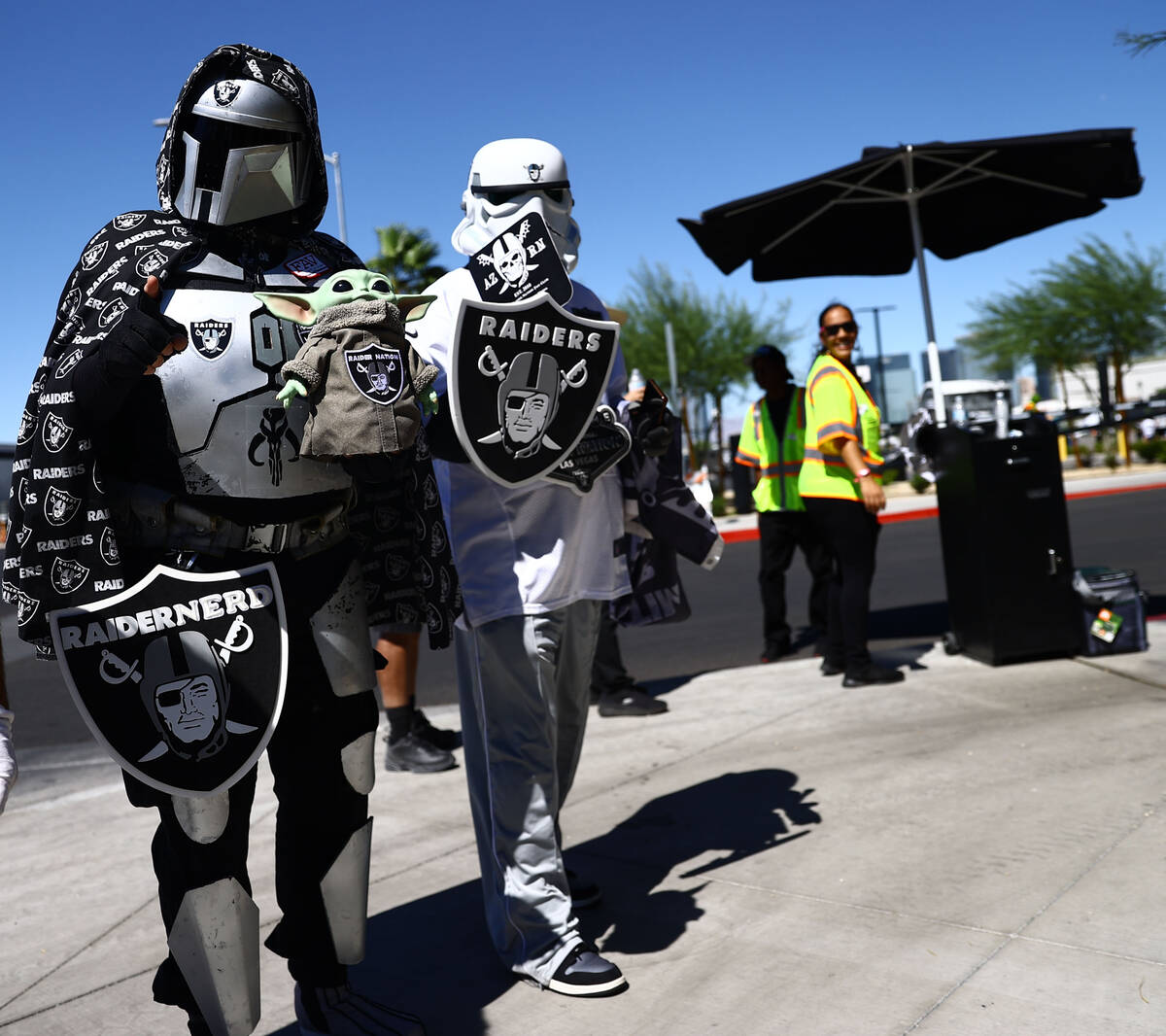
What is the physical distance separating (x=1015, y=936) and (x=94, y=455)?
235 centimetres

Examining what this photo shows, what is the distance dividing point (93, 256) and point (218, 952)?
4.65 ft

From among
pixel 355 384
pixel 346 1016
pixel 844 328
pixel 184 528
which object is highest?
pixel 844 328

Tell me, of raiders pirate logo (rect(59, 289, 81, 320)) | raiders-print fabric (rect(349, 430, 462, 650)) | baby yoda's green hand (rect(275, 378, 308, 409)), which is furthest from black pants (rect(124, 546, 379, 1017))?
raiders pirate logo (rect(59, 289, 81, 320))

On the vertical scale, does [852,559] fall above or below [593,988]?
above

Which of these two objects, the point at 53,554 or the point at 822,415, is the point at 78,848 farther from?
the point at 822,415

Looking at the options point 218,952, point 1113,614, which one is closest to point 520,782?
point 218,952

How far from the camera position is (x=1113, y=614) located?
5312 millimetres

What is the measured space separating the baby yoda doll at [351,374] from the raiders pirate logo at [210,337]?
0.10 meters

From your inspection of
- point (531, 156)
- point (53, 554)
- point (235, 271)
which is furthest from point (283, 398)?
point (531, 156)

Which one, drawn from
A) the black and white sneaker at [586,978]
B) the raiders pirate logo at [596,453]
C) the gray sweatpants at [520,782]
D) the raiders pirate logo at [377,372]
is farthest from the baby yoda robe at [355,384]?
the black and white sneaker at [586,978]

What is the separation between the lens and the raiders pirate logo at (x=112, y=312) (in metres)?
2.06

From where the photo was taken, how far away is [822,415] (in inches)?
210

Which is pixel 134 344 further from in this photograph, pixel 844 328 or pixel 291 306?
pixel 844 328

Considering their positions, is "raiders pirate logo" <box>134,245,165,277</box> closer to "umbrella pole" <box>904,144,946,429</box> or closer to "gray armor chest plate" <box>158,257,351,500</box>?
"gray armor chest plate" <box>158,257,351,500</box>
